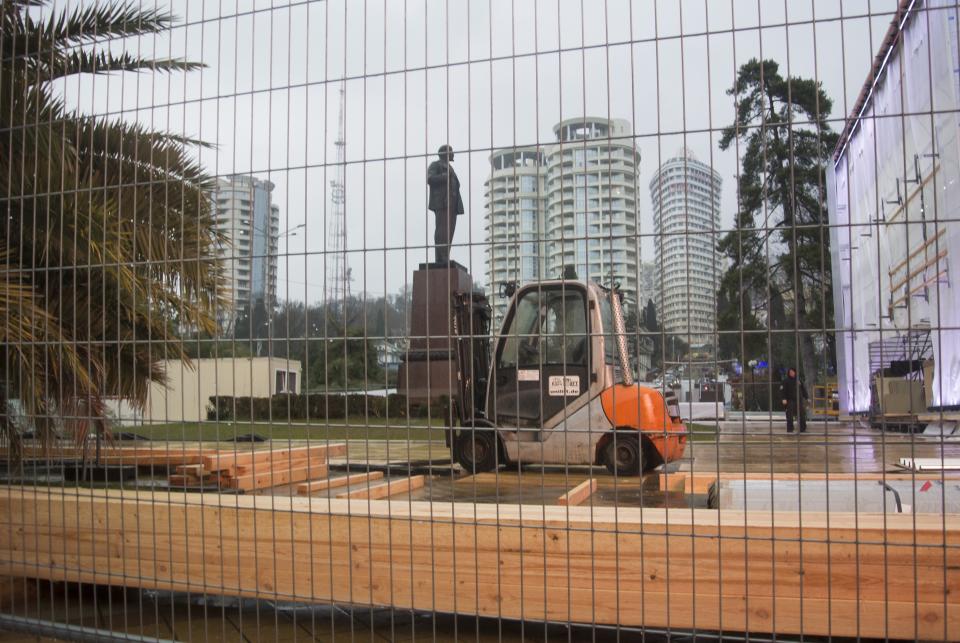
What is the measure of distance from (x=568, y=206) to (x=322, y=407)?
4.83ft

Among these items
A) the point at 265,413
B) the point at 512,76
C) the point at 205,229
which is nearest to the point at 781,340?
the point at 512,76

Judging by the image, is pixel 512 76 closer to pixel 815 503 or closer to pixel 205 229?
pixel 205 229

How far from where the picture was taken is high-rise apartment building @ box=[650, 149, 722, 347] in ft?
8.79

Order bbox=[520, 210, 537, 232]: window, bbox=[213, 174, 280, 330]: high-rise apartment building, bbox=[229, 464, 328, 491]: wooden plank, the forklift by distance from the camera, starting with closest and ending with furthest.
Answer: bbox=[520, 210, 537, 232]: window → bbox=[213, 174, 280, 330]: high-rise apartment building → bbox=[229, 464, 328, 491]: wooden plank → the forklift

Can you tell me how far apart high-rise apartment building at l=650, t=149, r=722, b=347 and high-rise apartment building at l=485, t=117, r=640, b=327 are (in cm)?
10

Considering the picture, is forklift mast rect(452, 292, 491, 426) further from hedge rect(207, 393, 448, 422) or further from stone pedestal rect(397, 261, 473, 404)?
hedge rect(207, 393, 448, 422)

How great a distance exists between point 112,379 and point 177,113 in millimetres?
2125

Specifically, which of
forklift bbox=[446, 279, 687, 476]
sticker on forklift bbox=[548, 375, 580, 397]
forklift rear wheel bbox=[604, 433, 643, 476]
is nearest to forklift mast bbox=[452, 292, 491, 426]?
forklift bbox=[446, 279, 687, 476]

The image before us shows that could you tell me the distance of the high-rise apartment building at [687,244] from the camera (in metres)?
2.68

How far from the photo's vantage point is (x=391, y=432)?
3.38 m

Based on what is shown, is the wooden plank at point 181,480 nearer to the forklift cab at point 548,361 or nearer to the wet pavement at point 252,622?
the wet pavement at point 252,622


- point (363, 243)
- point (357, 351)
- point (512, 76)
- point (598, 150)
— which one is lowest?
point (357, 351)

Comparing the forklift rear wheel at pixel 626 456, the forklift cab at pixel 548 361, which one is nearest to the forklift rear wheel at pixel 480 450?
the forklift cab at pixel 548 361

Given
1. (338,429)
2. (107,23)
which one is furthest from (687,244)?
(107,23)
